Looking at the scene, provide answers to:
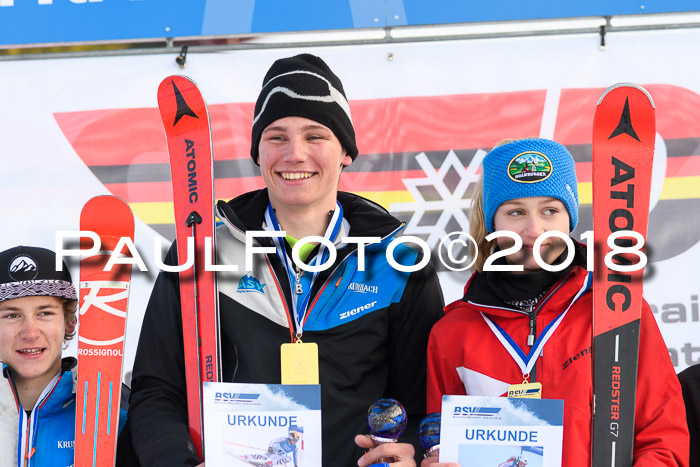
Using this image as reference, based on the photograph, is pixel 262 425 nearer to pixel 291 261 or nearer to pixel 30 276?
pixel 291 261

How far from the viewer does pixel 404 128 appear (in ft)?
9.87

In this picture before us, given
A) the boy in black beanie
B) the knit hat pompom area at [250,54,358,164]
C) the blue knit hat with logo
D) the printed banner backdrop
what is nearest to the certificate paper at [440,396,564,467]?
the boy in black beanie

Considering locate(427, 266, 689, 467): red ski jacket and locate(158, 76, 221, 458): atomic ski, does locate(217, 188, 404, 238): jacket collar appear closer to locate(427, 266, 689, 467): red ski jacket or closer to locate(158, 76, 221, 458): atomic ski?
locate(158, 76, 221, 458): atomic ski

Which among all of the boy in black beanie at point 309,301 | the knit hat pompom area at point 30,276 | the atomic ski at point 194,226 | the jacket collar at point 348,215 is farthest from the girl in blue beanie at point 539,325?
the knit hat pompom area at point 30,276

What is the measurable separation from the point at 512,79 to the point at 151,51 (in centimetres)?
153

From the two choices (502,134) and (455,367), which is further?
(502,134)

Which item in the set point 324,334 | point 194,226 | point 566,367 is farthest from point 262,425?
point 566,367

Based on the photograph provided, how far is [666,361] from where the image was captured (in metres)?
1.89

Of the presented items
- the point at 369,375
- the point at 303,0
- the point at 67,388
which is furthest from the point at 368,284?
the point at 303,0

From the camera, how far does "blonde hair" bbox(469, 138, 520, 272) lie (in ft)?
6.98

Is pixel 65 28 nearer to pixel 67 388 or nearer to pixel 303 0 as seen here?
pixel 303 0

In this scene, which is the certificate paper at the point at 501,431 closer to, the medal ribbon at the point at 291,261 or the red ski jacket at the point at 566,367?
the red ski jacket at the point at 566,367

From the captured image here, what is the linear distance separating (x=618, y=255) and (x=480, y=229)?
0.40m

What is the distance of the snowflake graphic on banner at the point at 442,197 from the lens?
2.98m
